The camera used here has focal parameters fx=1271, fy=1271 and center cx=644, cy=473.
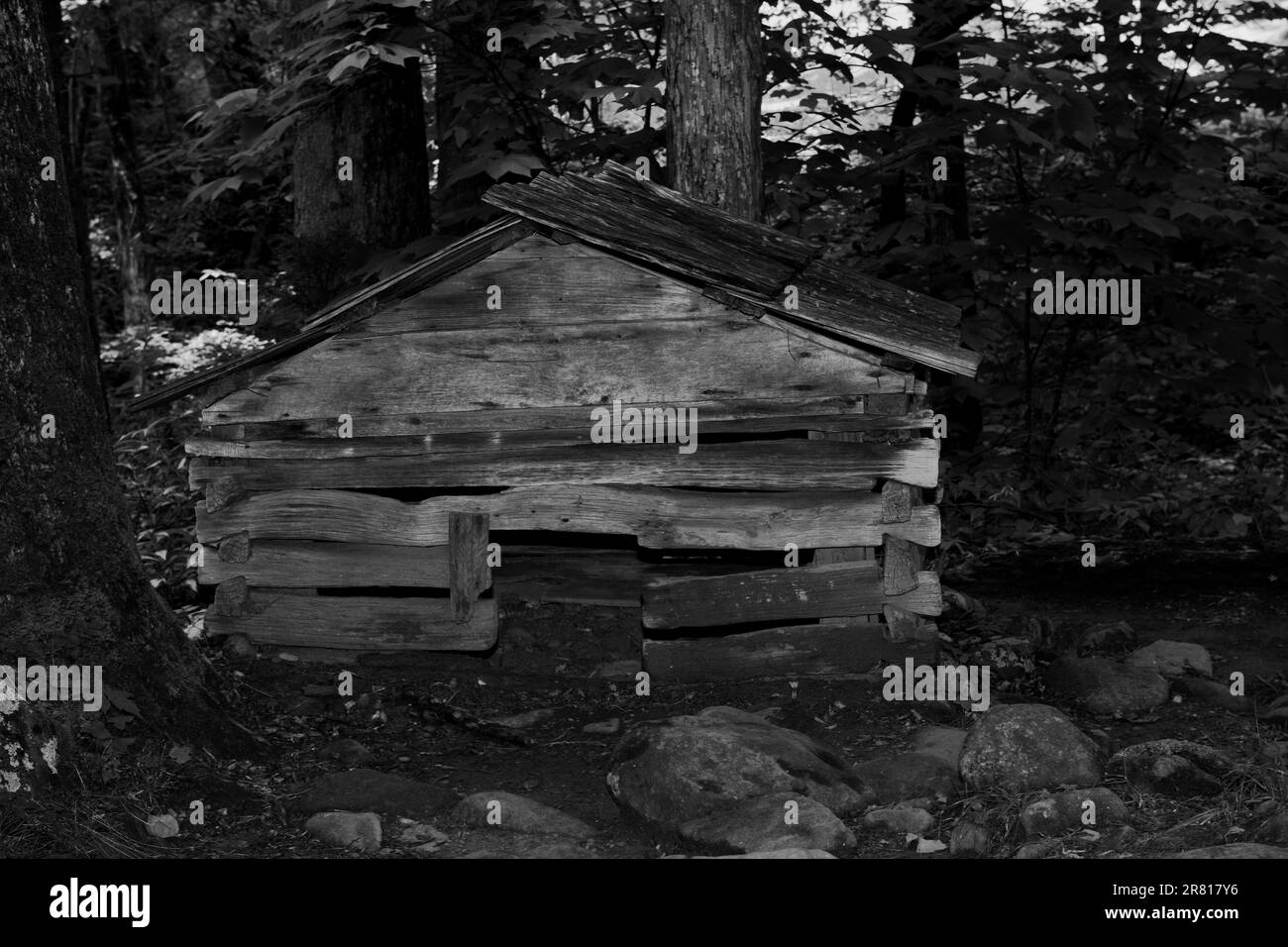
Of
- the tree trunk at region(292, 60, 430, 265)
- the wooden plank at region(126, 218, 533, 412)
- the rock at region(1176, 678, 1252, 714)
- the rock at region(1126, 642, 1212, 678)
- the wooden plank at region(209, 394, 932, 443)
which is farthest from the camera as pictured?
the tree trunk at region(292, 60, 430, 265)

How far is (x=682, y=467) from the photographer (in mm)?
8008

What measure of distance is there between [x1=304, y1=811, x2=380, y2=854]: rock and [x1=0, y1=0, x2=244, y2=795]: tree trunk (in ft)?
2.98

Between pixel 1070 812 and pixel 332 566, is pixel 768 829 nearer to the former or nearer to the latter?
pixel 1070 812

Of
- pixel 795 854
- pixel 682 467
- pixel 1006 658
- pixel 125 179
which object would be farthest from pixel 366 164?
pixel 795 854

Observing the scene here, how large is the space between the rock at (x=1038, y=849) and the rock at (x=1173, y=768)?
0.96m

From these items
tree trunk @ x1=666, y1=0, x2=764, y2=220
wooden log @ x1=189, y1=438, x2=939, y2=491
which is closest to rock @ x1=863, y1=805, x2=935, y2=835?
wooden log @ x1=189, y1=438, x2=939, y2=491

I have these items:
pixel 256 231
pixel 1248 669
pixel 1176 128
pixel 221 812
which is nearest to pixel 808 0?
pixel 1176 128

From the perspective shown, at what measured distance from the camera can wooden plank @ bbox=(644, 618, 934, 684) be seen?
8094mm

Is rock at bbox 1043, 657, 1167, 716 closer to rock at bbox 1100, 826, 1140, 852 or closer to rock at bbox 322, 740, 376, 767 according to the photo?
rock at bbox 1100, 826, 1140, 852

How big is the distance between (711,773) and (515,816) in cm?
97

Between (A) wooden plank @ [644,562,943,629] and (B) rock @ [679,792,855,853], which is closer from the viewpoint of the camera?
(B) rock @ [679,792,855,853]

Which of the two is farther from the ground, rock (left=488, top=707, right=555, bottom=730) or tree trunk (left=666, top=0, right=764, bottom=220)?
tree trunk (left=666, top=0, right=764, bottom=220)

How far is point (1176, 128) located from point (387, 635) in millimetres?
8462

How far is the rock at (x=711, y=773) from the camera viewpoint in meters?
6.06
